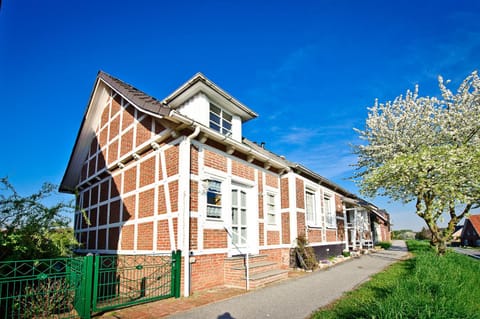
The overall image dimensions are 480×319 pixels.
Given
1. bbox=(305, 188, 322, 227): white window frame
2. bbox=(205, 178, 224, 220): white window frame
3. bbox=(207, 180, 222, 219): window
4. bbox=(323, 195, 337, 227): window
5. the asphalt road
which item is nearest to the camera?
the asphalt road

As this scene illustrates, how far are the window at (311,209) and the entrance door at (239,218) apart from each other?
4275mm

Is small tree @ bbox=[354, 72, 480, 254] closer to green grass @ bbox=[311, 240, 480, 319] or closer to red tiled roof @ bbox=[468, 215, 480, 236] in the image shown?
green grass @ bbox=[311, 240, 480, 319]

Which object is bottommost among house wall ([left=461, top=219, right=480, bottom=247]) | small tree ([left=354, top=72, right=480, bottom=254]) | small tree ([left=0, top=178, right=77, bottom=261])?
house wall ([left=461, top=219, right=480, bottom=247])

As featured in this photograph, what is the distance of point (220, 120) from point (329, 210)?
840cm

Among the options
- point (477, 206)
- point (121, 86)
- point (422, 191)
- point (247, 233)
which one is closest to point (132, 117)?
point (121, 86)

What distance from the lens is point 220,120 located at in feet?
31.0

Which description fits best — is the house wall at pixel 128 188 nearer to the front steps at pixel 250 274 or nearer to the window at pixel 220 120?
the front steps at pixel 250 274

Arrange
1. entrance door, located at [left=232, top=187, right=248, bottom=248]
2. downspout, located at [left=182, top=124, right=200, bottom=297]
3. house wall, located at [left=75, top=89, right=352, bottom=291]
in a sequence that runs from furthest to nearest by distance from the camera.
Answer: entrance door, located at [left=232, top=187, right=248, bottom=248]
house wall, located at [left=75, top=89, right=352, bottom=291]
downspout, located at [left=182, top=124, right=200, bottom=297]

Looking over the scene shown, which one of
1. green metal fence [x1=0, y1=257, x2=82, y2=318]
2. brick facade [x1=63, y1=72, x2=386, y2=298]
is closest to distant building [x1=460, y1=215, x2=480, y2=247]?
brick facade [x1=63, y1=72, x2=386, y2=298]

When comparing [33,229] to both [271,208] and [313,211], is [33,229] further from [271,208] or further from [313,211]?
[313,211]

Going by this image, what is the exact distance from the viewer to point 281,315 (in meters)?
4.95

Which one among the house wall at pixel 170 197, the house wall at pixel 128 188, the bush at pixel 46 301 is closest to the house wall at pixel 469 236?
the house wall at pixel 170 197

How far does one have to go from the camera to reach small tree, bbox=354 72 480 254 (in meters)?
10.6

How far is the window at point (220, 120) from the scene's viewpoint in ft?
30.2
